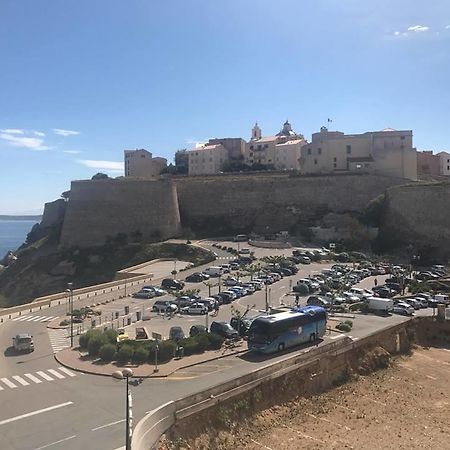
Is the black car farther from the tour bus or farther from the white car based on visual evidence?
the tour bus

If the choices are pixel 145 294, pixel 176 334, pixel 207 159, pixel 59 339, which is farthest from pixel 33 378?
pixel 207 159

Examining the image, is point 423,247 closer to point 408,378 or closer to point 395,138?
point 395,138

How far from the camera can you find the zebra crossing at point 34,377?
1617 centimetres

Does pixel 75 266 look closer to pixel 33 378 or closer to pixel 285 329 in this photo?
pixel 33 378

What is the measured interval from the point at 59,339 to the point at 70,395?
7.63 metres

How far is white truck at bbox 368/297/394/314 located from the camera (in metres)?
26.5

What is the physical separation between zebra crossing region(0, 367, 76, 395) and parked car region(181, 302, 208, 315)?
31.6 ft

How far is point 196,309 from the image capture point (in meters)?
26.7

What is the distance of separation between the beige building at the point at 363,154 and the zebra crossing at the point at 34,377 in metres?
48.2

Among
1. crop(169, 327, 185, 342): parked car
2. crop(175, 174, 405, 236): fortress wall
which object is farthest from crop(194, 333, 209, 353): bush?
crop(175, 174, 405, 236): fortress wall

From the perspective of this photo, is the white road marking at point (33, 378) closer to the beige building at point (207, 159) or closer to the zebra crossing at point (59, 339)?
the zebra crossing at point (59, 339)

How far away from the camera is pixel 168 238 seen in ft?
186

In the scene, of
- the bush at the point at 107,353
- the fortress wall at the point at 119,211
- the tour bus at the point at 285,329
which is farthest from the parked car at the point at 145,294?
the fortress wall at the point at 119,211

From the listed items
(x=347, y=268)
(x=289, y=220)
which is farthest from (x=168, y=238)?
(x=347, y=268)
